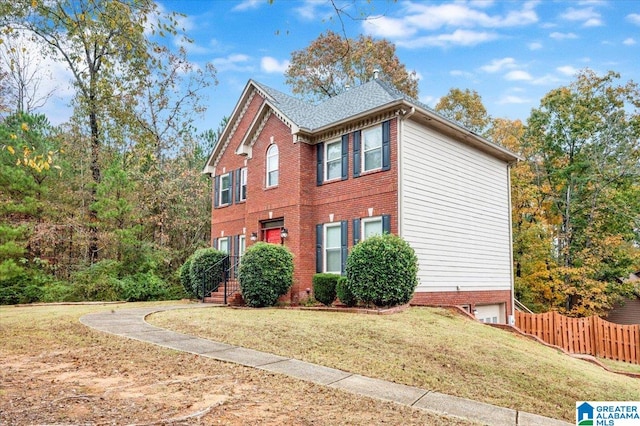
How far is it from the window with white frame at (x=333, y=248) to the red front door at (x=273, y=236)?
76.3 inches

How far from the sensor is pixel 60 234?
64.7 ft

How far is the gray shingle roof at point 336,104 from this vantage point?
14.6 m

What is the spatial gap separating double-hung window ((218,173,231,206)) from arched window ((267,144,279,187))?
3969mm

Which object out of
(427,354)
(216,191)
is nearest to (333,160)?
(216,191)

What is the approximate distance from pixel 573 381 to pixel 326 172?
9652mm

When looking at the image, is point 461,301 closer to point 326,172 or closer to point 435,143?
point 435,143

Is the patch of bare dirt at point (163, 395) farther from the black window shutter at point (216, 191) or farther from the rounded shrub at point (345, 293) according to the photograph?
the black window shutter at point (216, 191)

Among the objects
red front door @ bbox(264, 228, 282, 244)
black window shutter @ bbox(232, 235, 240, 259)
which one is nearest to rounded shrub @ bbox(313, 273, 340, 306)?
red front door @ bbox(264, 228, 282, 244)

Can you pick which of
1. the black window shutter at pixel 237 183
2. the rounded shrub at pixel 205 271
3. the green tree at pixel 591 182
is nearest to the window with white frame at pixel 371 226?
the rounded shrub at pixel 205 271

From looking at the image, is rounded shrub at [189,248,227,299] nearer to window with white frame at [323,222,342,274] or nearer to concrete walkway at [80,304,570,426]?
window with white frame at [323,222,342,274]

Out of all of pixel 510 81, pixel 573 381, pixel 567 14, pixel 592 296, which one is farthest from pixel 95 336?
pixel 592 296

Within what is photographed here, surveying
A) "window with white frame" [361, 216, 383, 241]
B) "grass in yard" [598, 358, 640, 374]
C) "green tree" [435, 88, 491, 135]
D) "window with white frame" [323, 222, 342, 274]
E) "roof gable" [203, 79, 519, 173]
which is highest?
"green tree" [435, 88, 491, 135]

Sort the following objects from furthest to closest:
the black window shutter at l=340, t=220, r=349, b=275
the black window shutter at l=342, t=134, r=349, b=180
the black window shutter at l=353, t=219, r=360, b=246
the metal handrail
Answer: the metal handrail → the black window shutter at l=342, t=134, r=349, b=180 → the black window shutter at l=340, t=220, r=349, b=275 → the black window shutter at l=353, t=219, r=360, b=246

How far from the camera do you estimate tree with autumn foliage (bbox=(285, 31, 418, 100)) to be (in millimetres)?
30031
